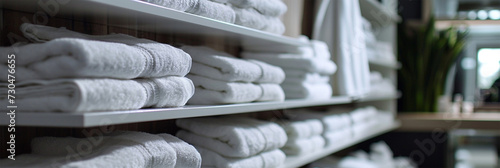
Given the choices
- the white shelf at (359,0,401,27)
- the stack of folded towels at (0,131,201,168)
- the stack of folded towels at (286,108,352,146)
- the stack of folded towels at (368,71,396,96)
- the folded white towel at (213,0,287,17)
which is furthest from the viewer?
the stack of folded towels at (368,71,396,96)

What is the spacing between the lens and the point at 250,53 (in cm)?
211

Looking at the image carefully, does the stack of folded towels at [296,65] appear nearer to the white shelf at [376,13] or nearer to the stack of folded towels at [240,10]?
the stack of folded towels at [240,10]

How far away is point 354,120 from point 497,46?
193cm

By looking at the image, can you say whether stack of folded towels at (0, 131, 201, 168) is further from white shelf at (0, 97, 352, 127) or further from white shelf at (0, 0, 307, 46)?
white shelf at (0, 0, 307, 46)

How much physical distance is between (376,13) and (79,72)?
259 cm

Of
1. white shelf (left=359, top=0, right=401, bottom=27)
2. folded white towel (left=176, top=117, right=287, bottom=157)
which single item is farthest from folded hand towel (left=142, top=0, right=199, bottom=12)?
white shelf (left=359, top=0, right=401, bottom=27)

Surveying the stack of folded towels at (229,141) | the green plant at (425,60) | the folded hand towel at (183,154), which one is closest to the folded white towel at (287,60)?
the stack of folded towels at (229,141)

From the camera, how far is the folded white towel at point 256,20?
168cm

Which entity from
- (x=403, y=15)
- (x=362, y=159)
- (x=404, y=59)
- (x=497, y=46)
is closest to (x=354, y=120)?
(x=362, y=159)

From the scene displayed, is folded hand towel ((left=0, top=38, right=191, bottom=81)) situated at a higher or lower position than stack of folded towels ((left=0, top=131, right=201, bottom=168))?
higher

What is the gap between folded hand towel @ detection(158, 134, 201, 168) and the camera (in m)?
1.30

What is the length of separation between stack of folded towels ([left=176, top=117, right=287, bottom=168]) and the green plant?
2.53 m

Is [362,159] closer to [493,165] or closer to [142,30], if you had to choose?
[493,165]

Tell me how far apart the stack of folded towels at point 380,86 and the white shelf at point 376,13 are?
344mm
